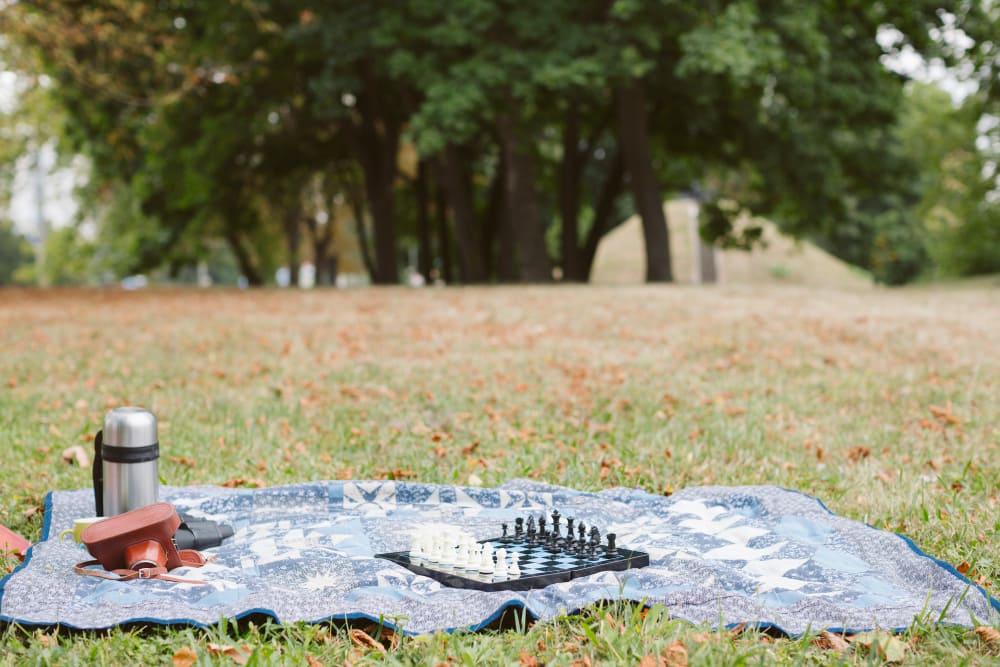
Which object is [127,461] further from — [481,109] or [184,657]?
[481,109]

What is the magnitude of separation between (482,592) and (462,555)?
23cm

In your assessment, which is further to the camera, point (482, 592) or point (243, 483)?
point (243, 483)

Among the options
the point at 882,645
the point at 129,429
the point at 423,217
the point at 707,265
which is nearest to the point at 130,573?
the point at 129,429

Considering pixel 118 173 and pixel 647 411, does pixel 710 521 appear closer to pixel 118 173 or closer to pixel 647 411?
pixel 647 411

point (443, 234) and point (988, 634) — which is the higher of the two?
point (443, 234)

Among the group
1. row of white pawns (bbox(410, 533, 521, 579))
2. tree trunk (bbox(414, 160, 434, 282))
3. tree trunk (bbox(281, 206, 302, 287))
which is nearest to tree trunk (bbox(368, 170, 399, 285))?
tree trunk (bbox(414, 160, 434, 282))

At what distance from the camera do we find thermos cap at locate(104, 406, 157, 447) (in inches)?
146

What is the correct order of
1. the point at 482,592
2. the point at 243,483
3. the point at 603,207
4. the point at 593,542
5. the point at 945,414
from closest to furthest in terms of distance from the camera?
1. the point at 482,592
2. the point at 593,542
3. the point at 243,483
4. the point at 945,414
5. the point at 603,207

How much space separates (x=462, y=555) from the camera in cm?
315

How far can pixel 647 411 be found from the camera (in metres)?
6.45

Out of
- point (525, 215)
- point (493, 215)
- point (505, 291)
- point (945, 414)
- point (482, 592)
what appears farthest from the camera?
point (493, 215)

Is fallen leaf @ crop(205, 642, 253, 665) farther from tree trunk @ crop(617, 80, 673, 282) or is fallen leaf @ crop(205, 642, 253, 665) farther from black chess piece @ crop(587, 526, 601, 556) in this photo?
tree trunk @ crop(617, 80, 673, 282)

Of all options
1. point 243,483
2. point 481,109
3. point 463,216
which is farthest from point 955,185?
point 243,483

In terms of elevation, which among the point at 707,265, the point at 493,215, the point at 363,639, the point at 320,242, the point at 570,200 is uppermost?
the point at 570,200
